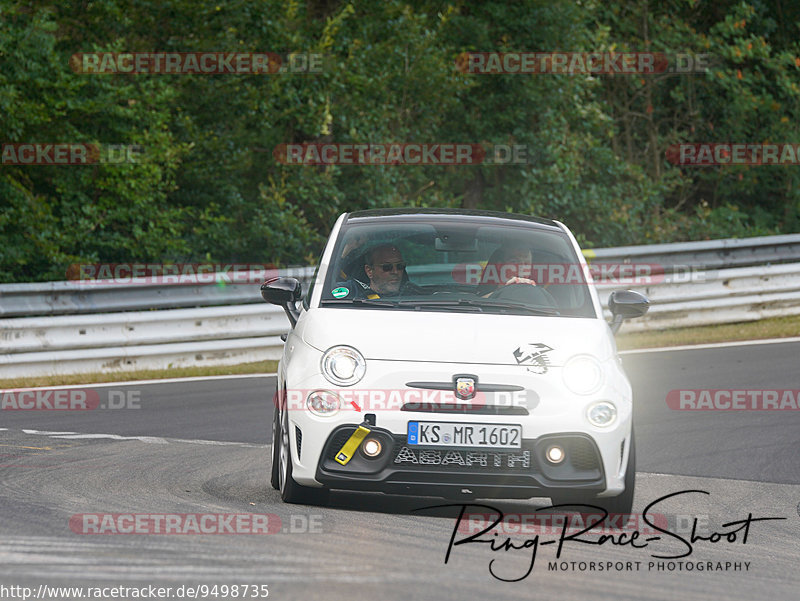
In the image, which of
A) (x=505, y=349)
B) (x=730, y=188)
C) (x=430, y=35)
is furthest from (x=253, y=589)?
(x=730, y=188)

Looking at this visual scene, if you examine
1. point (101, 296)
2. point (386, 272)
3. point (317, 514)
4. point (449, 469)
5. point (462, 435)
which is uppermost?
point (386, 272)

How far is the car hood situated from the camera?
263 inches

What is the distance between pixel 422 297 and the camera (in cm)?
753

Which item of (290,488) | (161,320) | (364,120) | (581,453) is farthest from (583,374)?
(364,120)

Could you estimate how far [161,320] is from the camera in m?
14.0

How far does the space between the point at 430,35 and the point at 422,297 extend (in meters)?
15.2

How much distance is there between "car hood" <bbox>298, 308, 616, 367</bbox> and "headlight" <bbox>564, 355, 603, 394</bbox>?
0.05 m

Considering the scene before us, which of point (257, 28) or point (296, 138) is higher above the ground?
point (257, 28)

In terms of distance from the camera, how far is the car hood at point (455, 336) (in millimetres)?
6680

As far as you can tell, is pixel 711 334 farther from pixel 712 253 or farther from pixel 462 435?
pixel 462 435

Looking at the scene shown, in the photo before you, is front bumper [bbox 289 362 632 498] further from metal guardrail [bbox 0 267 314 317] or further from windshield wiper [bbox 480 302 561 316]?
metal guardrail [bbox 0 267 314 317]

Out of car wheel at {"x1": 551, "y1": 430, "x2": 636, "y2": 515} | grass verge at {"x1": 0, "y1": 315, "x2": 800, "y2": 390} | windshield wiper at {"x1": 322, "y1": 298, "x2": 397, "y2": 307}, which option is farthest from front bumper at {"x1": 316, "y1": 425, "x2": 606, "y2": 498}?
grass verge at {"x1": 0, "y1": 315, "x2": 800, "y2": 390}

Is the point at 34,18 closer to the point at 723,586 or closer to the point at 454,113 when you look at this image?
the point at 454,113

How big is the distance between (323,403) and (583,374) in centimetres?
128
